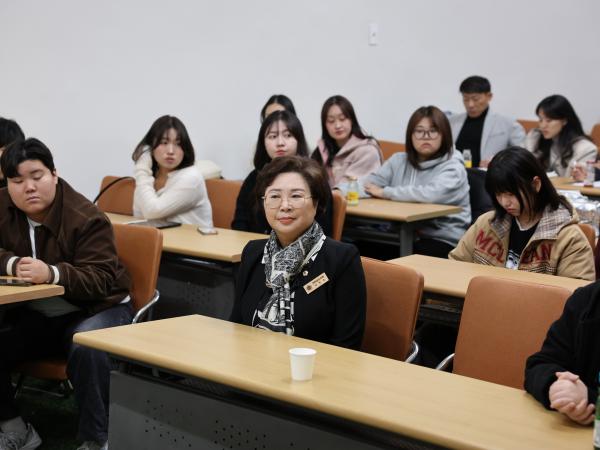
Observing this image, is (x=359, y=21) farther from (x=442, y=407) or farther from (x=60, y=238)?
(x=442, y=407)

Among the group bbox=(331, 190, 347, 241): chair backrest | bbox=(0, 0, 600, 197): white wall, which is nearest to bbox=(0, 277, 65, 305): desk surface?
bbox=(331, 190, 347, 241): chair backrest

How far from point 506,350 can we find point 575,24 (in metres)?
→ 5.52

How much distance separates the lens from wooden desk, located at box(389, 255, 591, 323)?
2957mm

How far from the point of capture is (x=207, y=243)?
377 cm

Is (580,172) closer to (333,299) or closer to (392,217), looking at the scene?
(392,217)

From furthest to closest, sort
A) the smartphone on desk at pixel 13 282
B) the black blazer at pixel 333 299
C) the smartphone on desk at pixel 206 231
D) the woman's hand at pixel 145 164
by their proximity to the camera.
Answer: the woman's hand at pixel 145 164 < the smartphone on desk at pixel 206 231 < the smartphone on desk at pixel 13 282 < the black blazer at pixel 333 299

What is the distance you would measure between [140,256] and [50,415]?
781 mm

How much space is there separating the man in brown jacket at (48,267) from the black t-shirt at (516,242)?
57.9 inches

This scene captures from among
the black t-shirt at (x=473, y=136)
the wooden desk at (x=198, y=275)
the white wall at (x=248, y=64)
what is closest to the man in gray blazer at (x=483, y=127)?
the black t-shirt at (x=473, y=136)

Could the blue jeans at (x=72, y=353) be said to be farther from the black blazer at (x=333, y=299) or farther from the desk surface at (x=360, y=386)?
the black blazer at (x=333, y=299)

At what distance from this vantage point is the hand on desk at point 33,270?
114 inches

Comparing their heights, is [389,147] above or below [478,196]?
above

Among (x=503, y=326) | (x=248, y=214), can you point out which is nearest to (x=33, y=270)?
(x=503, y=326)

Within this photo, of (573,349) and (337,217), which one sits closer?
(573,349)
